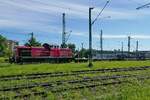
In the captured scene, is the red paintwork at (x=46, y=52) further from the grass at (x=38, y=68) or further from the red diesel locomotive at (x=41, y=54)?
the grass at (x=38, y=68)

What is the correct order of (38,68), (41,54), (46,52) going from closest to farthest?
(38,68)
(41,54)
(46,52)

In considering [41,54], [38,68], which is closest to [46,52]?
[41,54]

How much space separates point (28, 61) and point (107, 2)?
712 inches

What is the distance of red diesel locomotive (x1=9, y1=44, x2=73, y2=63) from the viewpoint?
51.2 metres

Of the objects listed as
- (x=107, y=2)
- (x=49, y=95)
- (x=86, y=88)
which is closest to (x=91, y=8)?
(x=107, y=2)

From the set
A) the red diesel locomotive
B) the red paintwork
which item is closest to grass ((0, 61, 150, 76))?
the red diesel locomotive

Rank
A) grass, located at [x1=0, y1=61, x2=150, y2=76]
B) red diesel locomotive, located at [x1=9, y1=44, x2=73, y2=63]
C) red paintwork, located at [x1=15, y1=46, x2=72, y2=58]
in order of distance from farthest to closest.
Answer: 1. red paintwork, located at [x1=15, y1=46, x2=72, y2=58]
2. red diesel locomotive, located at [x1=9, y1=44, x2=73, y2=63]
3. grass, located at [x1=0, y1=61, x2=150, y2=76]

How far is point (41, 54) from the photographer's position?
53.6 m

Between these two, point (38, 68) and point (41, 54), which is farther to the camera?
point (41, 54)

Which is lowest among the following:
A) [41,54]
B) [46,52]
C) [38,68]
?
[38,68]

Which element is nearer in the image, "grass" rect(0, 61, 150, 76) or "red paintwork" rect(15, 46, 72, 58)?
"grass" rect(0, 61, 150, 76)

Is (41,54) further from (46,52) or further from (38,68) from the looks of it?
(38,68)

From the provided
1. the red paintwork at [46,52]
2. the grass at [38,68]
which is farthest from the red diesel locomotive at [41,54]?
the grass at [38,68]

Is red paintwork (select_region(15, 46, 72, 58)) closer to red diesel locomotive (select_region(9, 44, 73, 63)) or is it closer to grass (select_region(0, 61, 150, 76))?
red diesel locomotive (select_region(9, 44, 73, 63))
